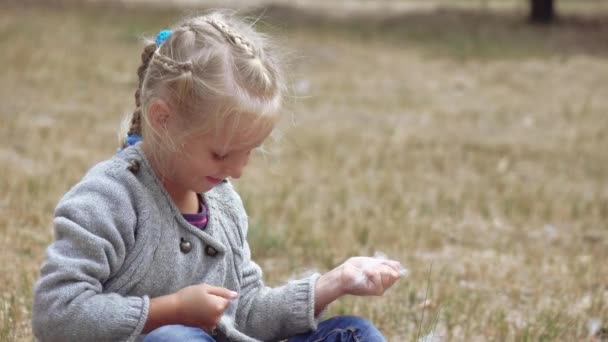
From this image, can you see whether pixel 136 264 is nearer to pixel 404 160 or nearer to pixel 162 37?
pixel 162 37

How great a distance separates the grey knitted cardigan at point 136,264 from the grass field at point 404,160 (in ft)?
1.62

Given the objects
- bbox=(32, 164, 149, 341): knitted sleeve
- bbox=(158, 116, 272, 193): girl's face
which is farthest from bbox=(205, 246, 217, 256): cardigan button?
bbox=(32, 164, 149, 341): knitted sleeve

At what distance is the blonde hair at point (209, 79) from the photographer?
8.17 feet

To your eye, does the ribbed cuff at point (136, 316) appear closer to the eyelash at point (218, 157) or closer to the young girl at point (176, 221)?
the young girl at point (176, 221)

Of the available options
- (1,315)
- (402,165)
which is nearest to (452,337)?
(1,315)

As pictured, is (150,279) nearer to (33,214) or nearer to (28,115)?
(33,214)

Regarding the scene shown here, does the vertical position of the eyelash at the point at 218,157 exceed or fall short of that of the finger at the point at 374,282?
it exceeds it

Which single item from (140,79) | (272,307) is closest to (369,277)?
(272,307)

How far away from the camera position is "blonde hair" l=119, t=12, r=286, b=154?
2.49m

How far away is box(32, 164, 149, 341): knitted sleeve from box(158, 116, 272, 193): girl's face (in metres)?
0.22

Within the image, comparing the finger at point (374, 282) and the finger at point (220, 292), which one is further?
the finger at point (374, 282)

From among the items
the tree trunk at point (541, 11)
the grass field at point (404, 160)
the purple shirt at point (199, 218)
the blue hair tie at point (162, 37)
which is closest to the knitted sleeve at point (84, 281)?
the purple shirt at point (199, 218)

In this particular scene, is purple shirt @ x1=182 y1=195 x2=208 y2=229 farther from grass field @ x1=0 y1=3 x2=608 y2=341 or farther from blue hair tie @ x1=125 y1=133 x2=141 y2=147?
grass field @ x1=0 y1=3 x2=608 y2=341

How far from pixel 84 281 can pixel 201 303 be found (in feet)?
0.93
